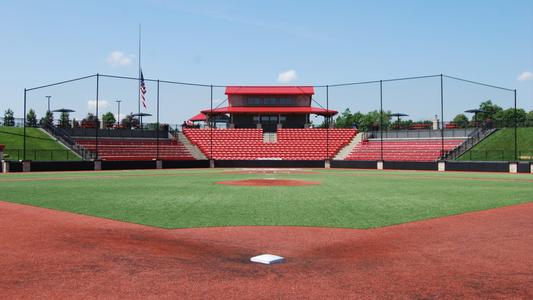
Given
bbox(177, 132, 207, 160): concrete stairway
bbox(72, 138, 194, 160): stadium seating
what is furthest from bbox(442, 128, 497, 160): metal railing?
bbox(72, 138, 194, 160): stadium seating

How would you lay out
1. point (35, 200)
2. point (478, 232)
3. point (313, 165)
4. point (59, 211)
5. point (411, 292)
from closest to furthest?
point (411, 292) < point (478, 232) < point (59, 211) < point (35, 200) < point (313, 165)

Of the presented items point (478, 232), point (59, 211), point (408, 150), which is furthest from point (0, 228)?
point (408, 150)

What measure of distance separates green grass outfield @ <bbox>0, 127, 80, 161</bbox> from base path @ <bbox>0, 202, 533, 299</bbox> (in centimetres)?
4125

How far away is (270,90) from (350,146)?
2046 cm

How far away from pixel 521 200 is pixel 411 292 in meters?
13.3

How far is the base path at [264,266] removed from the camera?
5.78 meters

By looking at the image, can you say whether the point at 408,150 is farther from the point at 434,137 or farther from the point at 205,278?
the point at 205,278

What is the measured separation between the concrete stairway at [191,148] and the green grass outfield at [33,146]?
46.1 ft

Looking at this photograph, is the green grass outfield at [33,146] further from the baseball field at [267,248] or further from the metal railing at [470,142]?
the metal railing at [470,142]

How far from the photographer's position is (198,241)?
30.0ft

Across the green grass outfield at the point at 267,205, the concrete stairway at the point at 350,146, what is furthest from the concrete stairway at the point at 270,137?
the green grass outfield at the point at 267,205

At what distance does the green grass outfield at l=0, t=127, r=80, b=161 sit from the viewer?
1917 inches

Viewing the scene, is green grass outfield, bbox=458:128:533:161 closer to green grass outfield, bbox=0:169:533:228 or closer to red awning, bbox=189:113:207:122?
green grass outfield, bbox=0:169:533:228

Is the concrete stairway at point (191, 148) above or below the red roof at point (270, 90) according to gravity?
below
